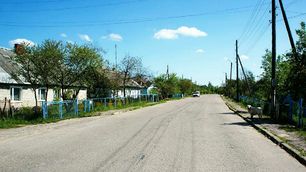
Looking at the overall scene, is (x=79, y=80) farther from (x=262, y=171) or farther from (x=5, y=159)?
(x=262, y=171)

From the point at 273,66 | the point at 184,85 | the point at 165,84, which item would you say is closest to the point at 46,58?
the point at 273,66

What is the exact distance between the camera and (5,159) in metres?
8.52

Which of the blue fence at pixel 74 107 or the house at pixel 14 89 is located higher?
the house at pixel 14 89

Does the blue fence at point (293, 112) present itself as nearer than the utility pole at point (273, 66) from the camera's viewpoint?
Yes

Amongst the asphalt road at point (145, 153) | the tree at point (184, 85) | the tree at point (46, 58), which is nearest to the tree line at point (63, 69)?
the tree at point (46, 58)

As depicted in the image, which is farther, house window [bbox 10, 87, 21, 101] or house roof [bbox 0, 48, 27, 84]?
house window [bbox 10, 87, 21, 101]

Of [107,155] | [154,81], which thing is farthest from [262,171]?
[154,81]

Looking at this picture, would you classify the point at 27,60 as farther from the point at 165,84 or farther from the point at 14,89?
the point at 165,84

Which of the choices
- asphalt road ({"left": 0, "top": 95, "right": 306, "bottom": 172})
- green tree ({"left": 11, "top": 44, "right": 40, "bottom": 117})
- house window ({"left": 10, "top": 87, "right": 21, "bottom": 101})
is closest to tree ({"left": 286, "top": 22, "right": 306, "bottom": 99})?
asphalt road ({"left": 0, "top": 95, "right": 306, "bottom": 172})

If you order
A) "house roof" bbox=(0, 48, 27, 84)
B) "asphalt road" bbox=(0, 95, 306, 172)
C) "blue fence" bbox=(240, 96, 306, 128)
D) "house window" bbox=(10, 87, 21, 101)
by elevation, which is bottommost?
"asphalt road" bbox=(0, 95, 306, 172)

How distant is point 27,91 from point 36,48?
24.4 ft

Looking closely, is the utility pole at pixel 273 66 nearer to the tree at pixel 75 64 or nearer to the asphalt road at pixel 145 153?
the asphalt road at pixel 145 153

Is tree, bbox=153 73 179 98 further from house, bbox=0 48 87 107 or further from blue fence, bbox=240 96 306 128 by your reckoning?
blue fence, bbox=240 96 306 128

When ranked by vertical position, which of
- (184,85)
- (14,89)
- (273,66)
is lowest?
(14,89)
